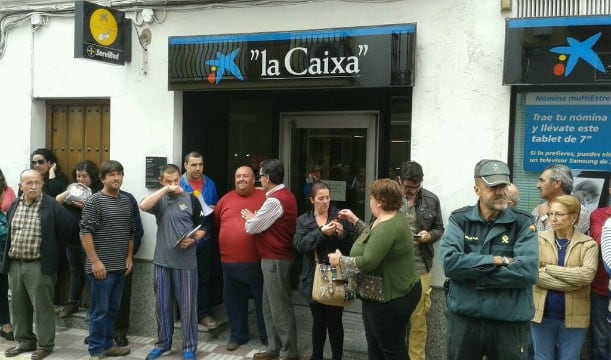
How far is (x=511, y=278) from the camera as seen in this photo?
3344 mm

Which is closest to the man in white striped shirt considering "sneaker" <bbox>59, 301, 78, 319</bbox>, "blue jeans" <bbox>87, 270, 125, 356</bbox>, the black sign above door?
"blue jeans" <bbox>87, 270, 125, 356</bbox>

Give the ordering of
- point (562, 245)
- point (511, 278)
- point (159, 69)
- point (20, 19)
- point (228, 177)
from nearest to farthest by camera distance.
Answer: point (511, 278), point (562, 245), point (159, 69), point (20, 19), point (228, 177)

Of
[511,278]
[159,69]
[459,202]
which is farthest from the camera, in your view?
[159,69]

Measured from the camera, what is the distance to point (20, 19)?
22.2 ft

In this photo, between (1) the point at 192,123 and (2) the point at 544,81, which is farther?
(1) the point at 192,123

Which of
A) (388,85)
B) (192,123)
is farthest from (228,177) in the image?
(388,85)

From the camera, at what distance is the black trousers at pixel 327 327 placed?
16.6ft

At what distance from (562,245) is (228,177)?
419cm

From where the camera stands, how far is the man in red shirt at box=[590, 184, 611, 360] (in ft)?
14.6

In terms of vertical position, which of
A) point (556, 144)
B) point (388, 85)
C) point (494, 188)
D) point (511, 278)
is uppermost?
point (388, 85)

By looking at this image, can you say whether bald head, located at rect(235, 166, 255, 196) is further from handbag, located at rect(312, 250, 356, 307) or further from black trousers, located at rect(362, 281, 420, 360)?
black trousers, located at rect(362, 281, 420, 360)

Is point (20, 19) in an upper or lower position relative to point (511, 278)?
upper

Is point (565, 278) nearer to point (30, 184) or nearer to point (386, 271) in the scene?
point (386, 271)

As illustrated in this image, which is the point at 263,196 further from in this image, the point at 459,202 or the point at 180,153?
the point at 459,202
